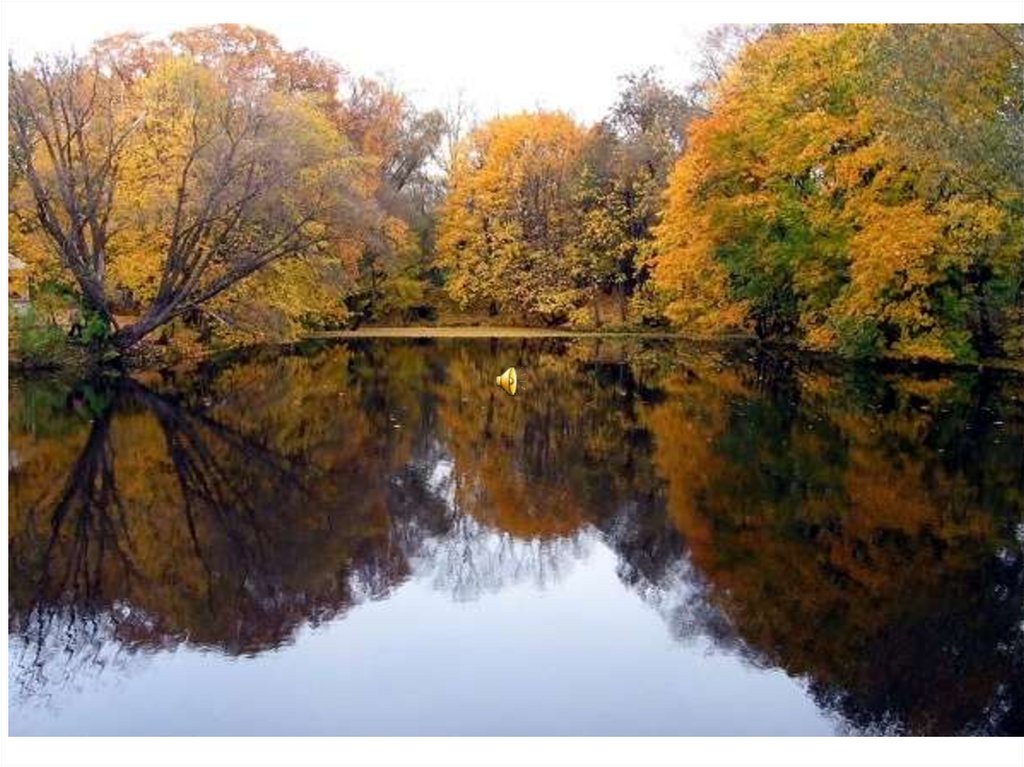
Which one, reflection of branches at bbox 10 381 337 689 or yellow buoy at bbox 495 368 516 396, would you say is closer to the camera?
reflection of branches at bbox 10 381 337 689

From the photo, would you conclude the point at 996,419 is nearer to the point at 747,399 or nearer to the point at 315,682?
the point at 747,399

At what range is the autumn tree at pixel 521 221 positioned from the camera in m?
45.5

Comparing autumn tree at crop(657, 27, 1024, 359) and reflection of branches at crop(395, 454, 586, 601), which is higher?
autumn tree at crop(657, 27, 1024, 359)

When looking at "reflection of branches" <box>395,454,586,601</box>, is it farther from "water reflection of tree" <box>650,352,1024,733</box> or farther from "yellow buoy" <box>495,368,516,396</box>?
"yellow buoy" <box>495,368,516,396</box>

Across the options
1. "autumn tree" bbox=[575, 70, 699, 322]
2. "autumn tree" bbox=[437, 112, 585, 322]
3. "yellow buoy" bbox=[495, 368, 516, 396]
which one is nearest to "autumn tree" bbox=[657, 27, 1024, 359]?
"autumn tree" bbox=[575, 70, 699, 322]

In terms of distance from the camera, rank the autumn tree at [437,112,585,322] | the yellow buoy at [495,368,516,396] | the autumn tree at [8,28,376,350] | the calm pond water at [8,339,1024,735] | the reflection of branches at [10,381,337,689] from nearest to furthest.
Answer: the calm pond water at [8,339,1024,735]
the reflection of branches at [10,381,337,689]
the yellow buoy at [495,368,516,396]
the autumn tree at [8,28,376,350]
the autumn tree at [437,112,585,322]

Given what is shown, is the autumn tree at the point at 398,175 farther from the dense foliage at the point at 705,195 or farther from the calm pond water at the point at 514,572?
the calm pond water at the point at 514,572

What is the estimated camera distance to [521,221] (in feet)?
152

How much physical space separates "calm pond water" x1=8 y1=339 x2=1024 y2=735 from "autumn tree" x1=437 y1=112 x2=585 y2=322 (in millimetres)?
27397

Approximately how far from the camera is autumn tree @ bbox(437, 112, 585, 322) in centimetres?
4553

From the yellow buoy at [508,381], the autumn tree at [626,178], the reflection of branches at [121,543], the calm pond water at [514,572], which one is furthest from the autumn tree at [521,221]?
the reflection of branches at [121,543]

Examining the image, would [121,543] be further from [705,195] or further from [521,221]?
[521,221]

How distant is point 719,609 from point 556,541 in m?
2.48

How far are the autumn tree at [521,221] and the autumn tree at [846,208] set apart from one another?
401 inches
